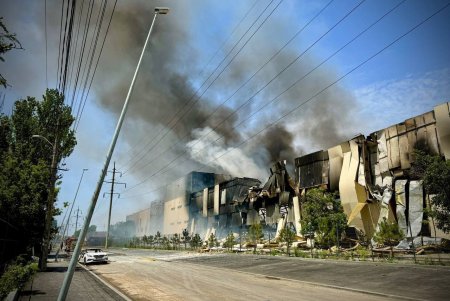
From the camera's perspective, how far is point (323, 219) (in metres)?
34.3

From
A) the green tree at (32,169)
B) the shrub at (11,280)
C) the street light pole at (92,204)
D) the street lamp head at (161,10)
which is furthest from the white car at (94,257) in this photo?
the street lamp head at (161,10)

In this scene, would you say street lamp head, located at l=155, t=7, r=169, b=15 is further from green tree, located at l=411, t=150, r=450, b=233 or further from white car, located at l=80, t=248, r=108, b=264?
white car, located at l=80, t=248, r=108, b=264

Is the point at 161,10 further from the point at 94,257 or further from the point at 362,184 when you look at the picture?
the point at 362,184

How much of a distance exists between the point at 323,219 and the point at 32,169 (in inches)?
1108

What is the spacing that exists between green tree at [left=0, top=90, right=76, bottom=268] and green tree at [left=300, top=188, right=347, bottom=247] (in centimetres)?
2584

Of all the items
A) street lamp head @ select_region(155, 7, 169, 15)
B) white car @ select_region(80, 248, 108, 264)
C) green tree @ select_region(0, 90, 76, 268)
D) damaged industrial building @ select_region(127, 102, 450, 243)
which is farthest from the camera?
damaged industrial building @ select_region(127, 102, 450, 243)

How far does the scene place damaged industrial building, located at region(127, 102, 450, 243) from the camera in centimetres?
3351

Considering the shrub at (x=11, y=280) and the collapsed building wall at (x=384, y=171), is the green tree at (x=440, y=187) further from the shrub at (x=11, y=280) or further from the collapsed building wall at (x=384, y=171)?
the shrub at (x=11, y=280)

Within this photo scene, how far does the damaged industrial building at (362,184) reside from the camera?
33.5 meters

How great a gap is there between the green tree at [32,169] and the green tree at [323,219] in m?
25.8

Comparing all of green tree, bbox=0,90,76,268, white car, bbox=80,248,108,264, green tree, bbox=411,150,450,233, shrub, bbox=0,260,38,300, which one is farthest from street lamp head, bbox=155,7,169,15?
white car, bbox=80,248,108,264

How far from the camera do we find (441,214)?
21.9 meters

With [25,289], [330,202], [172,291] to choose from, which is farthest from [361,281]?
[330,202]

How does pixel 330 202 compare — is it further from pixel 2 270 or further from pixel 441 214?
pixel 2 270
